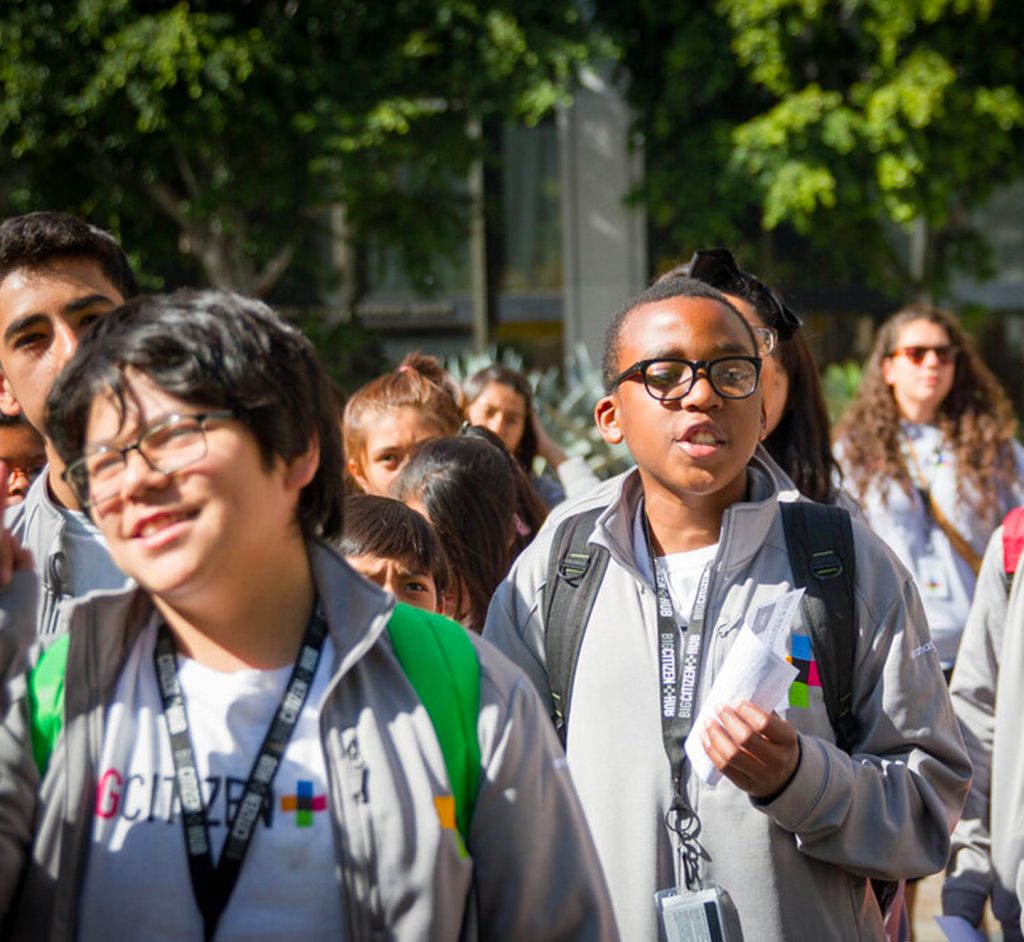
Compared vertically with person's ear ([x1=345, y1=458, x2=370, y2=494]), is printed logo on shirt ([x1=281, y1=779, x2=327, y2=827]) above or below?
below

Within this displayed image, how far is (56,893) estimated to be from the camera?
1.94 meters

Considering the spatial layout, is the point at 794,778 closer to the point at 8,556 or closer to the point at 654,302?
the point at 654,302

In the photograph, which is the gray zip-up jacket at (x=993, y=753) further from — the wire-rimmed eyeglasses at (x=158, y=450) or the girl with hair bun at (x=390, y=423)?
the wire-rimmed eyeglasses at (x=158, y=450)

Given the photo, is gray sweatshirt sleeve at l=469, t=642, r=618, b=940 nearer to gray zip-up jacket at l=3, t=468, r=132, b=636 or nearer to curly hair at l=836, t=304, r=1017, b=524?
gray zip-up jacket at l=3, t=468, r=132, b=636

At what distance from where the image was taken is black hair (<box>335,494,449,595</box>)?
342 centimetres

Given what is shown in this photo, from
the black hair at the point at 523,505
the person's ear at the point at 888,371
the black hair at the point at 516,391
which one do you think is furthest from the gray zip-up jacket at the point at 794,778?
the person's ear at the point at 888,371

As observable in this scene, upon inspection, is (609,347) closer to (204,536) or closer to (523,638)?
(523,638)

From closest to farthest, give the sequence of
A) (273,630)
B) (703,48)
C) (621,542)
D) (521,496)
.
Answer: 1. (273,630)
2. (621,542)
3. (521,496)
4. (703,48)

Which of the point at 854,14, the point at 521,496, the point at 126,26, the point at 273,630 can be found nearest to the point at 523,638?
the point at 273,630

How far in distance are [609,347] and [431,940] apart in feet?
5.26

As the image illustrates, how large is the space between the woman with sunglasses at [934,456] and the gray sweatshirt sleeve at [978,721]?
6.97 ft

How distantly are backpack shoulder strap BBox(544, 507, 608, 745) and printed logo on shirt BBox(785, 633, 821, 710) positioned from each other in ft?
1.34

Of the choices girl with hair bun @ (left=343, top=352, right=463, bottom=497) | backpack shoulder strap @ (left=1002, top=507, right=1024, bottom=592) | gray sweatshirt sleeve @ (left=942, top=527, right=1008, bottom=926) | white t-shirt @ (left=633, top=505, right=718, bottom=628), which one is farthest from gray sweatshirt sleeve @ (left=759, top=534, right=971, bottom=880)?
girl with hair bun @ (left=343, top=352, right=463, bottom=497)

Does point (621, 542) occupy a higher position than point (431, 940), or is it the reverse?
point (621, 542)
